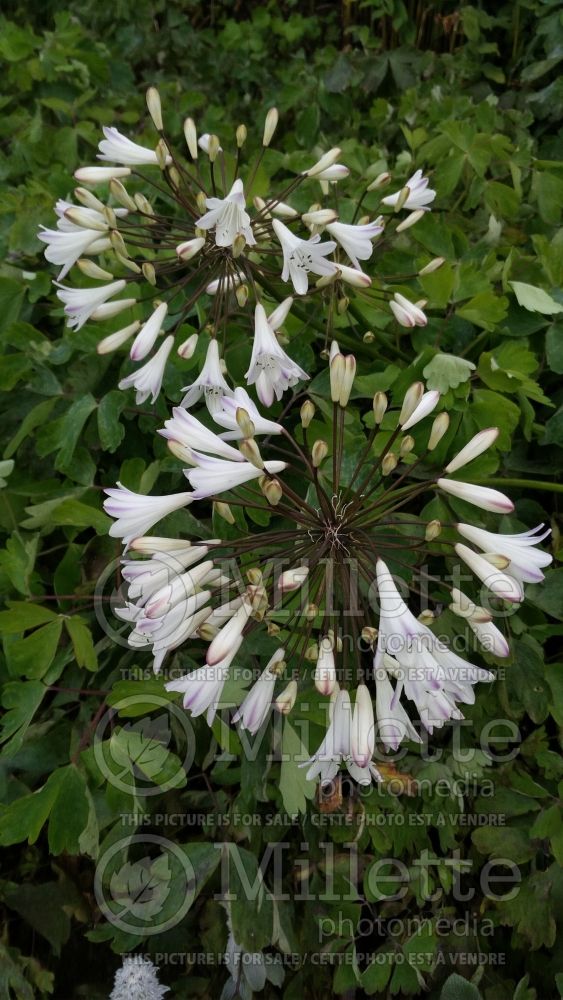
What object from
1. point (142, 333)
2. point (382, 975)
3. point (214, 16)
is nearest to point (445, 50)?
point (214, 16)

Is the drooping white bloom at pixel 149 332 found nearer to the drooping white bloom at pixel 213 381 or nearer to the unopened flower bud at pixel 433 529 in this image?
the drooping white bloom at pixel 213 381

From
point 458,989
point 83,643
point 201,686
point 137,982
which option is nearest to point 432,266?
point 201,686

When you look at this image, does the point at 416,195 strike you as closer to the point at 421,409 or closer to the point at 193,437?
the point at 421,409

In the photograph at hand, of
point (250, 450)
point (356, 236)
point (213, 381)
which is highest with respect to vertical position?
point (356, 236)

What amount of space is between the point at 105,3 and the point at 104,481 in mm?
3765

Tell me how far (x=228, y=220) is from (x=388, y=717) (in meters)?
1.12

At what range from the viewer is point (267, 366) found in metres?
1.71

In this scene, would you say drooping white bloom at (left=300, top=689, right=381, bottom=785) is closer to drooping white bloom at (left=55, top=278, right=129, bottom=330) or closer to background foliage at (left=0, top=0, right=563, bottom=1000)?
background foliage at (left=0, top=0, right=563, bottom=1000)

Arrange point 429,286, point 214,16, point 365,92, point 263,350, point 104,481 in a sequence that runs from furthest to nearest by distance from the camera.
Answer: point 214,16 → point 365,92 → point 104,481 → point 429,286 → point 263,350

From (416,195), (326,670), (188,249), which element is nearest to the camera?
(326,670)

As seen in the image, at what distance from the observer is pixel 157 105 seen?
1866mm

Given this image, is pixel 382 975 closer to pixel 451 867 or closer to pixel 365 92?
pixel 451 867

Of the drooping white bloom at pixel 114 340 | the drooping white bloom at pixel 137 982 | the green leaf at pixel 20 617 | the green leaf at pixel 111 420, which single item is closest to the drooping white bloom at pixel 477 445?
the drooping white bloom at pixel 114 340

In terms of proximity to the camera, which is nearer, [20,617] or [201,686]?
[201,686]
